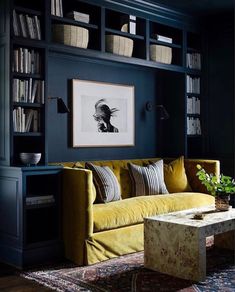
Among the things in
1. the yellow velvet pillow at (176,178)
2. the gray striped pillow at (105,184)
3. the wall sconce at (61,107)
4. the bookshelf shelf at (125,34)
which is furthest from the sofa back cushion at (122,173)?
the bookshelf shelf at (125,34)

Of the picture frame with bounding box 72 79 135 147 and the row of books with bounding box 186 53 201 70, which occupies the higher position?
the row of books with bounding box 186 53 201 70

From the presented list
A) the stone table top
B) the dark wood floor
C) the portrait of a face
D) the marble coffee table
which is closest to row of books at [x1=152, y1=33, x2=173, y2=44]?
the portrait of a face

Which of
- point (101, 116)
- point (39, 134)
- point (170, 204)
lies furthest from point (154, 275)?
point (101, 116)

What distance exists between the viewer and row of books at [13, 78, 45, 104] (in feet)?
13.7

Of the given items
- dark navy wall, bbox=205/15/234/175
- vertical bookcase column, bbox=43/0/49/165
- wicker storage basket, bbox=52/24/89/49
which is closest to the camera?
vertical bookcase column, bbox=43/0/49/165

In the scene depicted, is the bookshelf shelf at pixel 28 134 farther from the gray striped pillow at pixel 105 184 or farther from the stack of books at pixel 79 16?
the stack of books at pixel 79 16

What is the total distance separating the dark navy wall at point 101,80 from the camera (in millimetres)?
4961

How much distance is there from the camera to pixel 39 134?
14.3 ft

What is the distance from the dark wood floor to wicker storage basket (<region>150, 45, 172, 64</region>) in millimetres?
3107

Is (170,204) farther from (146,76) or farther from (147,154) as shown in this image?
(146,76)

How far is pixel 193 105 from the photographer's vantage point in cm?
624

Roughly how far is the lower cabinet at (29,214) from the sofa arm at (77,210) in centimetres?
8

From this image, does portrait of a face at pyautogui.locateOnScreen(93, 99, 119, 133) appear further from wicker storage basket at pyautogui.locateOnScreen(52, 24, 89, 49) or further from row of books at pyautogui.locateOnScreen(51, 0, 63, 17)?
row of books at pyautogui.locateOnScreen(51, 0, 63, 17)

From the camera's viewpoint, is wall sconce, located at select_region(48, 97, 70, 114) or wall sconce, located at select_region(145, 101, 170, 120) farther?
wall sconce, located at select_region(145, 101, 170, 120)
